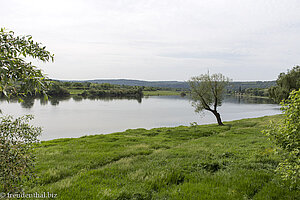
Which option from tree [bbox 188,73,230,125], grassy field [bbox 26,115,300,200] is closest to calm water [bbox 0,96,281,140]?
tree [bbox 188,73,230,125]

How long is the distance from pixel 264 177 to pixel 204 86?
2664 cm

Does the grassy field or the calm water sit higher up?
the grassy field

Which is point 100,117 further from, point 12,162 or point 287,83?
point 12,162

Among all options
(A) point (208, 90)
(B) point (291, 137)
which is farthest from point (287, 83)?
(B) point (291, 137)

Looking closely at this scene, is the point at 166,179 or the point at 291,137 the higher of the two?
the point at 291,137

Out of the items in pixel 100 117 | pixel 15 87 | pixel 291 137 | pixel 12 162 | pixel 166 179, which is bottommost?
pixel 100 117

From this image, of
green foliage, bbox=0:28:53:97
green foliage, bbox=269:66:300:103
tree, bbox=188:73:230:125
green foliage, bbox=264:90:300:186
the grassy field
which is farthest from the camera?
green foliage, bbox=269:66:300:103

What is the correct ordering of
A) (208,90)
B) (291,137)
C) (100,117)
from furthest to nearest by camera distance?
1. (100,117)
2. (208,90)
3. (291,137)

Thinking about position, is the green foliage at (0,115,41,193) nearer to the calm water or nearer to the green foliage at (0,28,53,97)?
the green foliage at (0,28,53,97)

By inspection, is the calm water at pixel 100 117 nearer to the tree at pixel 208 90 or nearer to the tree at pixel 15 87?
the tree at pixel 208 90

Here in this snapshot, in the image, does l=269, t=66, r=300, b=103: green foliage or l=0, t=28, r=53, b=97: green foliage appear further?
l=269, t=66, r=300, b=103: green foliage

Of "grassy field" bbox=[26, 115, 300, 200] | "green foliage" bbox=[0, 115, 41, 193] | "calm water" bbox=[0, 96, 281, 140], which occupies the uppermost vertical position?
"green foliage" bbox=[0, 115, 41, 193]

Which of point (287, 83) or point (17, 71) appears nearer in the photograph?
point (17, 71)

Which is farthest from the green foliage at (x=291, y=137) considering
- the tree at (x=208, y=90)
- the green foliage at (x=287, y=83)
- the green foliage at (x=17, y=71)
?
the green foliage at (x=287, y=83)
